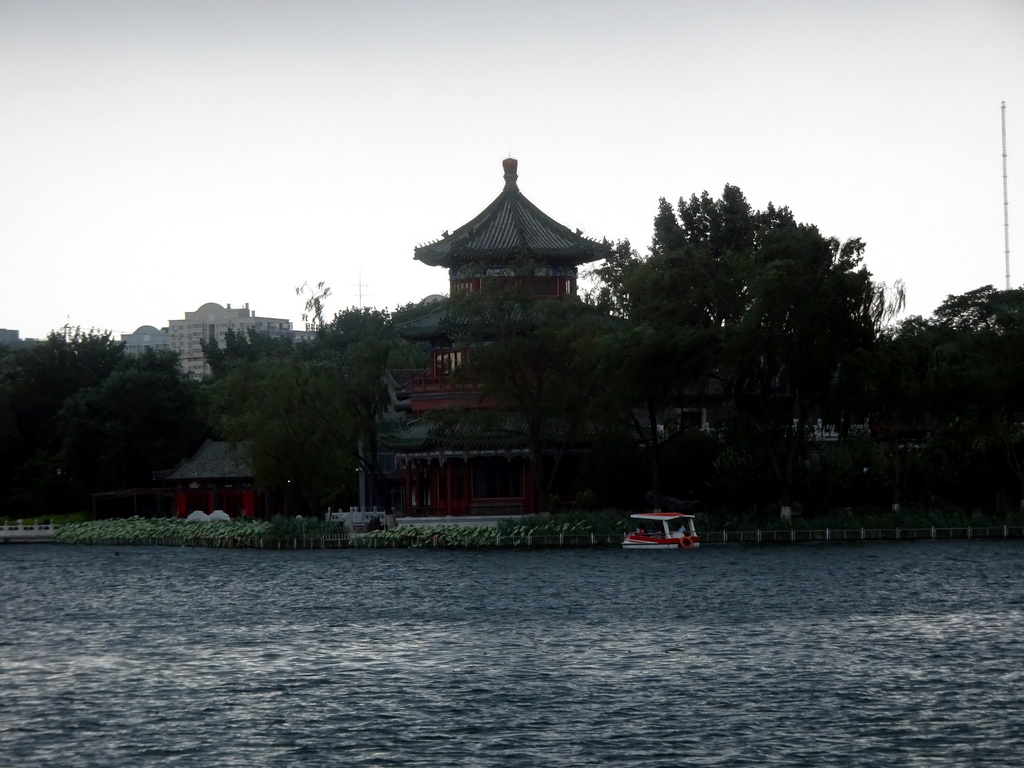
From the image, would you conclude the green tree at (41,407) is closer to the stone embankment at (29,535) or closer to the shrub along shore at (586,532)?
the stone embankment at (29,535)

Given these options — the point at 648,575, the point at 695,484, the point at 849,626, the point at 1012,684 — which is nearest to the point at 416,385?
the point at 695,484

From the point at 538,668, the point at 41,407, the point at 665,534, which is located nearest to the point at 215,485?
the point at 41,407

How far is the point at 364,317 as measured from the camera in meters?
130

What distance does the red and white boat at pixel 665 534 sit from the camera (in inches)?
2411

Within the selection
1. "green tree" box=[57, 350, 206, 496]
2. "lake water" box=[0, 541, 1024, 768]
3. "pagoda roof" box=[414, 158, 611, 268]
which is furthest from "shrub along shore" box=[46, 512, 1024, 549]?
"green tree" box=[57, 350, 206, 496]

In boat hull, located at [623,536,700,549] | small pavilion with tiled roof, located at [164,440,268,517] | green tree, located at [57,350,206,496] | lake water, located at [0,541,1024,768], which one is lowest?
lake water, located at [0,541,1024,768]

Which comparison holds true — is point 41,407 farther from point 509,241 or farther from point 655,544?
point 655,544

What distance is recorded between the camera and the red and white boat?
61250mm

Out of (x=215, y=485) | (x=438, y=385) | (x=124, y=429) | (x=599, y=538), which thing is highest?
(x=438, y=385)

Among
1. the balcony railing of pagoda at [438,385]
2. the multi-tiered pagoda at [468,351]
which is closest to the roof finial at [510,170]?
the multi-tiered pagoda at [468,351]

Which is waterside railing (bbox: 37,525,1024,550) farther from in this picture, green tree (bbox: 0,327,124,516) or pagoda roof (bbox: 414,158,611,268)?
green tree (bbox: 0,327,124,516)

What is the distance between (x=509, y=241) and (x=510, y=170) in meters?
6.70

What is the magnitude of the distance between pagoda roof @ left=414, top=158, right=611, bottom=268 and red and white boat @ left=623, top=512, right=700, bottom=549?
16326mm

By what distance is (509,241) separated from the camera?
7688cm
